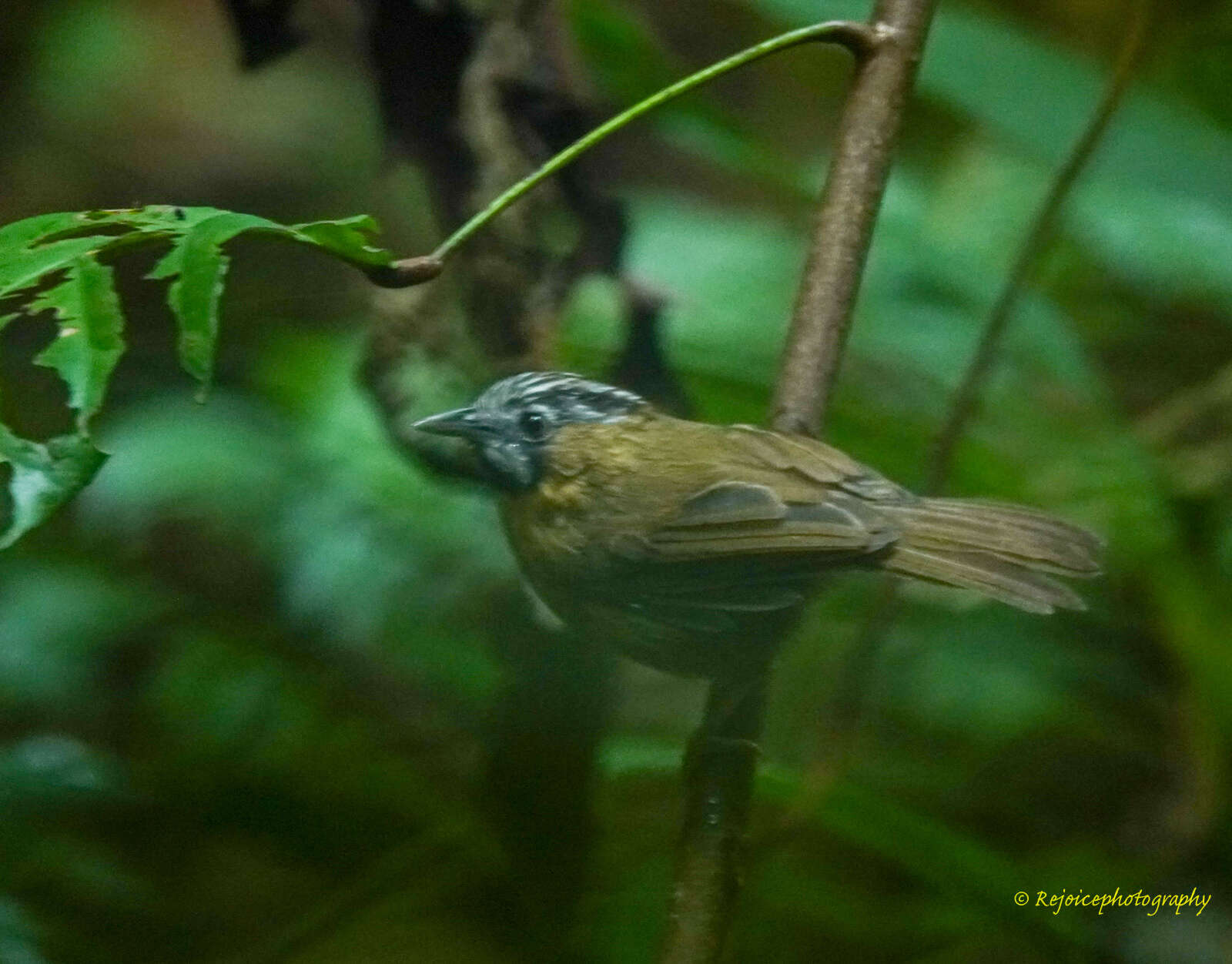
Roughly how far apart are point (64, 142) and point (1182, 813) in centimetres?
390

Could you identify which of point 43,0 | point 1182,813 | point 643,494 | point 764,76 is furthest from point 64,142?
point 1182,813

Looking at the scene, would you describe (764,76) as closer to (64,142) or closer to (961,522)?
(64,142)

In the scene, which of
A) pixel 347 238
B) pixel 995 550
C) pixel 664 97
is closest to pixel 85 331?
pixel 347 238

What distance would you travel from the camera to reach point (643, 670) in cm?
339

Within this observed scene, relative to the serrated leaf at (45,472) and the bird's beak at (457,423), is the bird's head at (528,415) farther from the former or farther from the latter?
the serrated leaf at (45,472)

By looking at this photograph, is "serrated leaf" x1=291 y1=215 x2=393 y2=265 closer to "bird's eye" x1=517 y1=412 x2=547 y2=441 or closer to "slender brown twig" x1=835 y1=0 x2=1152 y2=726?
"bird's eye" x1=517 y1=412 x2=547 y2=441

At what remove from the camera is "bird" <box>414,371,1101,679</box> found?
1.81m

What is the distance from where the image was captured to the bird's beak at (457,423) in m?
1.98

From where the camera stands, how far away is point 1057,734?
307 cm

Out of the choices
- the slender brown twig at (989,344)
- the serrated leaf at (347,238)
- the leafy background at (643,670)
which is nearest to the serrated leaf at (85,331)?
the serrated leaf at (347,238)

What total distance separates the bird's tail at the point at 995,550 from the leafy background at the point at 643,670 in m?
0.40

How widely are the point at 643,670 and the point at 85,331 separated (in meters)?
2.28

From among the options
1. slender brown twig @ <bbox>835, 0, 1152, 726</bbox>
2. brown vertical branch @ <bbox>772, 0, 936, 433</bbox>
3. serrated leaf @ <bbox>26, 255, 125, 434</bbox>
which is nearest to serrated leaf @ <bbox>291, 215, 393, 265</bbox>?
serrated leaf @ <bbox>26, 255, 125, 434</bbox>

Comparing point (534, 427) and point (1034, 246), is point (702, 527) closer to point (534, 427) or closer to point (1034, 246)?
point (534, 427)
